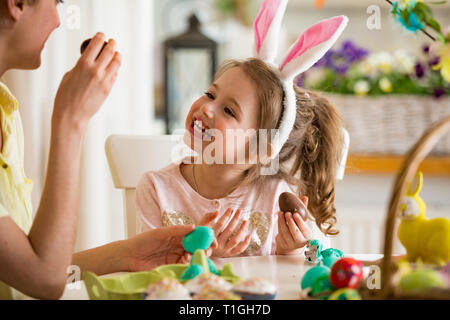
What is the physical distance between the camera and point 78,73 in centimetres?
72

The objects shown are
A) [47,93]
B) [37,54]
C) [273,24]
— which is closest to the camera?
[37,54]

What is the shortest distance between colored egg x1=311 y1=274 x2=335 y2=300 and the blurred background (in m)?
1.15

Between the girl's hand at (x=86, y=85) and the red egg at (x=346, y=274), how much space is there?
37 cm

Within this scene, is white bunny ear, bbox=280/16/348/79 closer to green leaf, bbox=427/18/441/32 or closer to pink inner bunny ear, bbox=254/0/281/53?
pink inner bunny ear, bbox=254/0/281/53

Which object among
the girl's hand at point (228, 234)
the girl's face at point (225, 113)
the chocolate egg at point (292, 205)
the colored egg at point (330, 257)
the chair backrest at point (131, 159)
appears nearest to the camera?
the colored egg at point (330, 257)

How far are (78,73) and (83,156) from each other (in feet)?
4.11

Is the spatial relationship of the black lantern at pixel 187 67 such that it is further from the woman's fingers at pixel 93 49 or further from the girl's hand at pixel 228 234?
the woman's fingers at pixel 93 49

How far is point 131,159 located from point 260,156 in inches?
12.5

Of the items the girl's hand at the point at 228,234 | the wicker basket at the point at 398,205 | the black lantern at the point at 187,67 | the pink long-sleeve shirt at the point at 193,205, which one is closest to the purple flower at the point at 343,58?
the black lantern at the point at 187,67

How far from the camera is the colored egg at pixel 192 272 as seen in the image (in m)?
0.69

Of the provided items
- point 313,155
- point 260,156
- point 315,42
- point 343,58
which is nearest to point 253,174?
point 260,156

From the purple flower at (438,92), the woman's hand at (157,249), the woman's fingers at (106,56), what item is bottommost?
the woman's hand at (157,249)

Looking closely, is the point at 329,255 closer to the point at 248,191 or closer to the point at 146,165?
the point at 248,191
